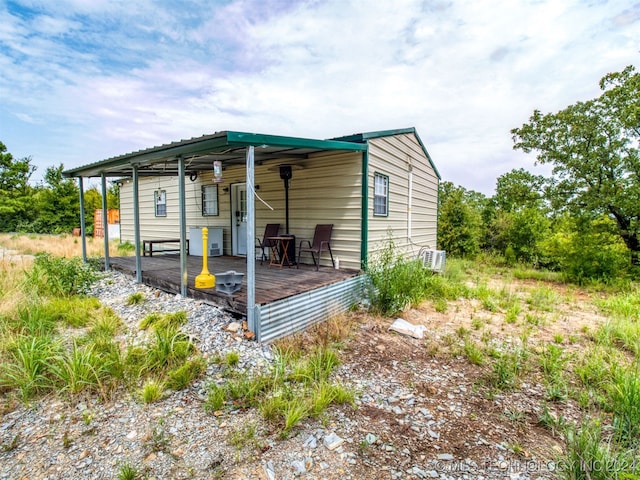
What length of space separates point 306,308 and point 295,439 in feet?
7.33

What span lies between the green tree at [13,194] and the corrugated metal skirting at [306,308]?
23.3 m

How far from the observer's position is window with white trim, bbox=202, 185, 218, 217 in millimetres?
8508

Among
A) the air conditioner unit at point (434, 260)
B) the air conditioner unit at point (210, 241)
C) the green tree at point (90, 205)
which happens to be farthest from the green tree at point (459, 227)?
the green tree at point (90, 205)

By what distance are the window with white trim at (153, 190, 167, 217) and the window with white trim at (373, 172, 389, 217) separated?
7055 mm

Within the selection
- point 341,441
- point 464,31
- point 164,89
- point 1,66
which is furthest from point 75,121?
point 341,441

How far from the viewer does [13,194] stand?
20.1 m

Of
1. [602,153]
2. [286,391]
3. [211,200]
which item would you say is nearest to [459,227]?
[602,153]

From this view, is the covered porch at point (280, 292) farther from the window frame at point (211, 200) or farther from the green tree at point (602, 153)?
the green tree at point (602, 153)

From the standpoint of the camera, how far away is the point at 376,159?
20.2 feet

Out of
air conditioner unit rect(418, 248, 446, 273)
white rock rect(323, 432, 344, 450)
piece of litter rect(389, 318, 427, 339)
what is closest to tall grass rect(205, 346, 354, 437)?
white rock rect(323, 432, 344, 450)

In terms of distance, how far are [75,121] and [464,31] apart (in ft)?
49.1

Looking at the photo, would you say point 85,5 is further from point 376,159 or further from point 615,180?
point 615,180

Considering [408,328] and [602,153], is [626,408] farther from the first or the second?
[602,153]

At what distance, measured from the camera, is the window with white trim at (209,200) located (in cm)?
851
